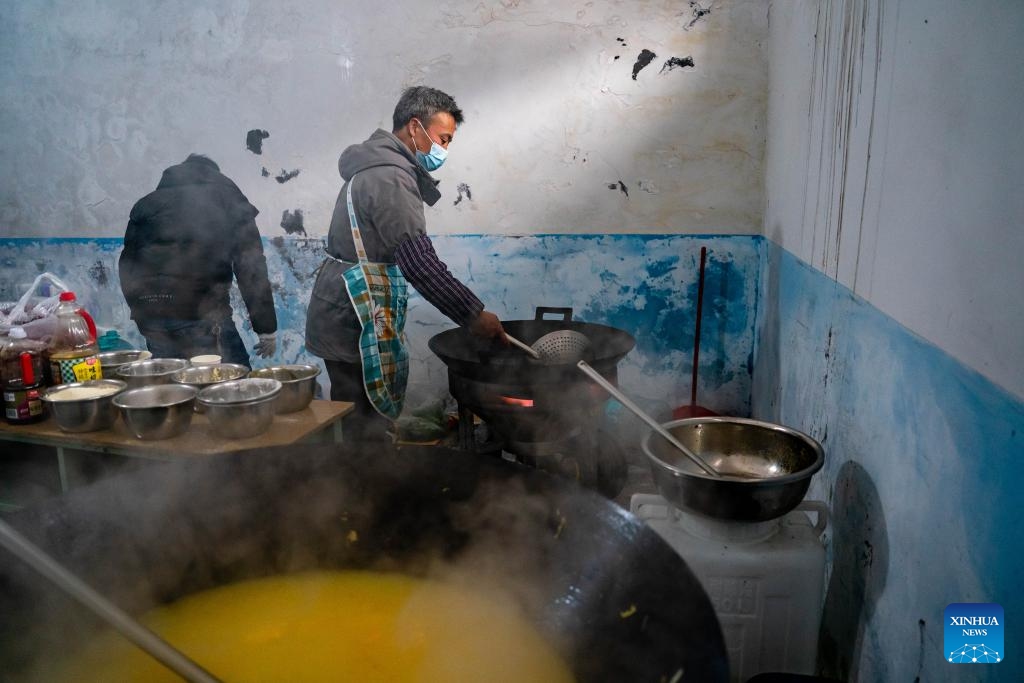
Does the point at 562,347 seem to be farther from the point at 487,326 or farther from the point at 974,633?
the point at 974,633

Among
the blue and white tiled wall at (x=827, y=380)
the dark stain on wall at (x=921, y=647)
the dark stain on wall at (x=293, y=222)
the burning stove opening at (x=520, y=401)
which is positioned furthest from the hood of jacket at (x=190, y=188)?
the dark stain on wall at (x=921, y=647)

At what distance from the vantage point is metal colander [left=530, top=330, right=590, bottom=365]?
2764mm

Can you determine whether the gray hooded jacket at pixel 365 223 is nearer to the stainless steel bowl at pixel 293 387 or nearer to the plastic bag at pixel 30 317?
the stainless steel bowl at pixel 293 387

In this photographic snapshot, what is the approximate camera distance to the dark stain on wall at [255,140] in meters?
3.77

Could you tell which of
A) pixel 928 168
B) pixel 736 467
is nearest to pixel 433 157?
pixel 736 467

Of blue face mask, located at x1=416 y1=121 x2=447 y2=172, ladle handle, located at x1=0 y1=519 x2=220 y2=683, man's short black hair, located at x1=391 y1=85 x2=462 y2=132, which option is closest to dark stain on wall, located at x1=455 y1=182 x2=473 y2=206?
blue face mask, located at x1=416 y1=121 x2=447 y2=172

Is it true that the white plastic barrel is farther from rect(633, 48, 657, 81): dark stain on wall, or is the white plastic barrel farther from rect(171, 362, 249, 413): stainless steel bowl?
rect(633, 48, 657, 81): dark stain on wall

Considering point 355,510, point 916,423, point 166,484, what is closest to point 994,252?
point 916,423

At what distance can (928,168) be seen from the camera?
4.31 ft

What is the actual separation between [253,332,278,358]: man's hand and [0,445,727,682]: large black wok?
2.75 meters

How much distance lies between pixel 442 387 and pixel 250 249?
4.55 feet

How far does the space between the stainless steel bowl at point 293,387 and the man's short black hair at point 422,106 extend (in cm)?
145

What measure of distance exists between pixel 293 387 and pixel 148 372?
2.09ft

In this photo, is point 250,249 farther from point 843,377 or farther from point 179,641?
point 843,377
